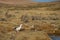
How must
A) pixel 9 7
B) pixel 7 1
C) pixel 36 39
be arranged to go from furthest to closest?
1. pixel 7 1
2. pixel 9 7
3. pixel 36 39

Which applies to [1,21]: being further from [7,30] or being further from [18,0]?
[18,0]

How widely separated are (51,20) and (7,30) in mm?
1292

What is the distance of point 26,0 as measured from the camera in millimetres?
6234

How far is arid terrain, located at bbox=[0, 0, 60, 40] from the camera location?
3.51m

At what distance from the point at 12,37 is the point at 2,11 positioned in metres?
1.62

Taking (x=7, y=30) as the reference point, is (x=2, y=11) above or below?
above

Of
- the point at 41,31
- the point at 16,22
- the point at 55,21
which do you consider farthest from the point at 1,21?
the point at 55,21

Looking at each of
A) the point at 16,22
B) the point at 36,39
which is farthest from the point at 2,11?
the point at 36,39

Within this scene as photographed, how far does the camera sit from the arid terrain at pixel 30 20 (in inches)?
138

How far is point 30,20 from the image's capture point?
4.27m

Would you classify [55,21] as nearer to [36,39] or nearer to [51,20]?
[51,20]

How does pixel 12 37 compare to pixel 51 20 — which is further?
pixel 51 20

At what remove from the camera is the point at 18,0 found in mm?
6270

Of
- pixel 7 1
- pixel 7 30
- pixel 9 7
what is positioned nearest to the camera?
pixel 7 30
